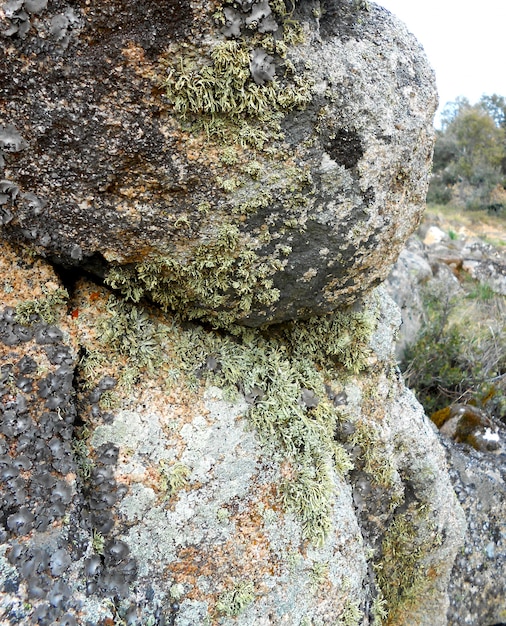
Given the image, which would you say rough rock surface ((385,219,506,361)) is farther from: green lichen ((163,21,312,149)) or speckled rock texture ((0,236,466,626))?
green lichen ((163,21,312,149))

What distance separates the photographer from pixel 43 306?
186 centimetres

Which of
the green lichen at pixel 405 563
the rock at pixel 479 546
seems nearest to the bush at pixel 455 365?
the rock at pixel 479 546

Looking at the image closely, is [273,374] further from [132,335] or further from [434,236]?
[434,236]

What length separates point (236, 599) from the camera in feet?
6.24

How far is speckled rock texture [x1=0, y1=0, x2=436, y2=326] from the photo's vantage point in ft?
5.00

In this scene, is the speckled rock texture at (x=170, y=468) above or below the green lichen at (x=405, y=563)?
above

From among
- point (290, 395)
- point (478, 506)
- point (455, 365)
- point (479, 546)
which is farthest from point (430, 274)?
point (290, 395)

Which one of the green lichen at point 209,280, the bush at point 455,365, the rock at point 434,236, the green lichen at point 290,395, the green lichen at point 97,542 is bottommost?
the rock at point 434,236

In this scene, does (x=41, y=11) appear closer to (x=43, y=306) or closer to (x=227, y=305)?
(x=43, y=306)

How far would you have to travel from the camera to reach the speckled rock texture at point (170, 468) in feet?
5.50

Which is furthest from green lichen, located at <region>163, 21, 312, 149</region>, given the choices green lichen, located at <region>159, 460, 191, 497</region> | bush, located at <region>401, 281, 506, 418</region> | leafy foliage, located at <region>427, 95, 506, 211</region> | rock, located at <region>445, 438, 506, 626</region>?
leafy foliage, located at <region>427, 95, 506, 211</region>

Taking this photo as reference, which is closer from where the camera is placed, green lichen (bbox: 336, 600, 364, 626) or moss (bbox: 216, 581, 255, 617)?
moss (bbox: 216, 581, 255, 617)

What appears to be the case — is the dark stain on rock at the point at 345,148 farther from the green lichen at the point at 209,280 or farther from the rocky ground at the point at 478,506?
the rocky ground at the point at 478,506

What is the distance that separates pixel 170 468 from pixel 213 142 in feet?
4.11
